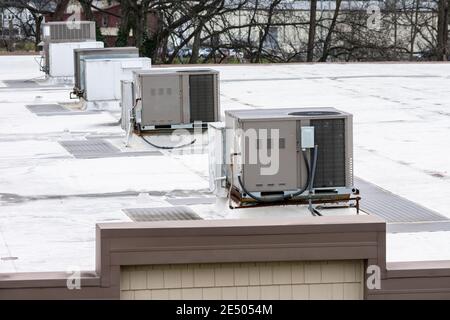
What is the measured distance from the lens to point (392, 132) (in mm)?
22641

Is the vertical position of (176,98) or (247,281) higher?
(176,98)

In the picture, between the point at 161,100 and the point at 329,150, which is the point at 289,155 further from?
the point at 161,100

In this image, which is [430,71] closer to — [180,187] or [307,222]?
[180,187]

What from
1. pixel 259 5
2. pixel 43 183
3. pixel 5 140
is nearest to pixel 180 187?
pixel 43 183

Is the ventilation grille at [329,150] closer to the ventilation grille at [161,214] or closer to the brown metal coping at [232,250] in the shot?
the ventilation grille at [161,214]

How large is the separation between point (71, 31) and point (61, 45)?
0.76 meters

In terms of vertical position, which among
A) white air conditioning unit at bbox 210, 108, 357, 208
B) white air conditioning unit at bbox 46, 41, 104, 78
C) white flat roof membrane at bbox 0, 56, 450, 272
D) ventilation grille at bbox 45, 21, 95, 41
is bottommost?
white flat roof membrane at bbox 0, 56, 450, 272

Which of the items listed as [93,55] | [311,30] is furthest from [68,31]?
[311,30]

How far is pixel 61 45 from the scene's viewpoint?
3372cm

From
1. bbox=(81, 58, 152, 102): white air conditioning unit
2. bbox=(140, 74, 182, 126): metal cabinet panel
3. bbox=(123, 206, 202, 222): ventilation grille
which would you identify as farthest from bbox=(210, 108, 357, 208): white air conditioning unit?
bbox=(81, 58, 152, 102): white air conditioning unit

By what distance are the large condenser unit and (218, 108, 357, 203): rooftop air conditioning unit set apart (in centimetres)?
2014

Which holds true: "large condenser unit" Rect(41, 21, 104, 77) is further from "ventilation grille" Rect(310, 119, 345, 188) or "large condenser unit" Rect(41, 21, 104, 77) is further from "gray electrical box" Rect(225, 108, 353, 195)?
"ventilation grille" Rect(310, 119, 345, 188)

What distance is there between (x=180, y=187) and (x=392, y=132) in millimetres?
7241

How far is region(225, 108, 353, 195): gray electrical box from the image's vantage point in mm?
13461
